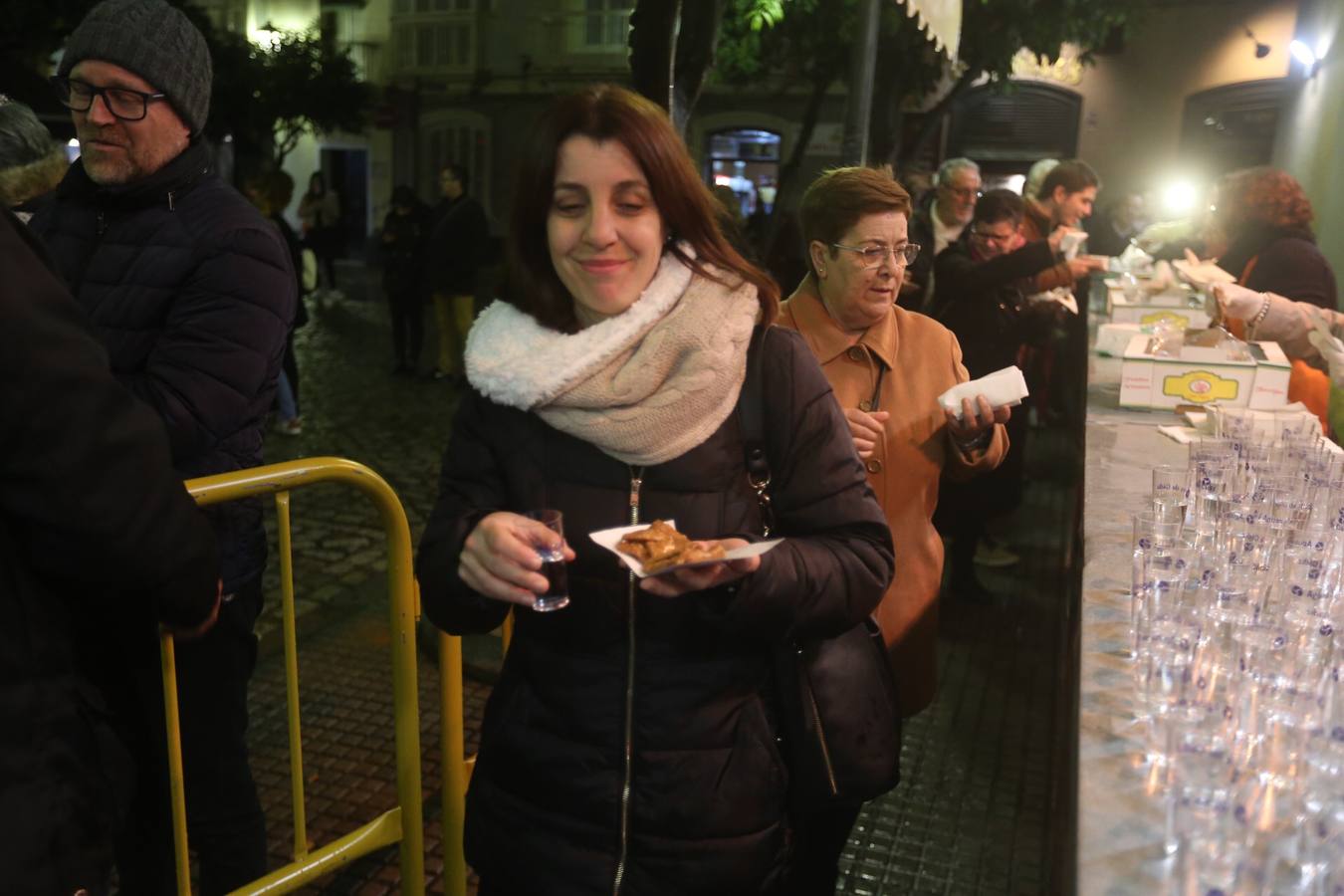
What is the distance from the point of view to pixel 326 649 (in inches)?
203

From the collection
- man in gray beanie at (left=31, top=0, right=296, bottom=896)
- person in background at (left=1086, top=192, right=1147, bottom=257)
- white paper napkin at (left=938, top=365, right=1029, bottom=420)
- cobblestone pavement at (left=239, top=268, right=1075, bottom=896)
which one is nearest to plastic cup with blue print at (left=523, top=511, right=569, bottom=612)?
man in gray beanie at (left=31, top=0, right=296, bottom=896)

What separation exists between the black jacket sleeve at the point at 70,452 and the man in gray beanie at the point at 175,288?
0.71 m

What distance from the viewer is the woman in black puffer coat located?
77.2 inches

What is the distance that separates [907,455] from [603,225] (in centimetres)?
133

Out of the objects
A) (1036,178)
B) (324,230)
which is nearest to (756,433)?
(1036,178)

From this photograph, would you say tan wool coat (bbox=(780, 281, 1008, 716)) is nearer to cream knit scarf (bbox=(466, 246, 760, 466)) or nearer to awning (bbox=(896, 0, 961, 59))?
cream knit scarf (bbox=(466, 246, 760, 466))

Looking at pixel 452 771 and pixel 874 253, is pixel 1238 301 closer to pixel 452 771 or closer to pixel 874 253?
pixel 874 253

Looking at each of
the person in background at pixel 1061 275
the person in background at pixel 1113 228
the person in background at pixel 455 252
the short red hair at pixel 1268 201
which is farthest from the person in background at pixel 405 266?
the short red hair at pixel 1268 201

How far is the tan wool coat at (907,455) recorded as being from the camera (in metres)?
3.01

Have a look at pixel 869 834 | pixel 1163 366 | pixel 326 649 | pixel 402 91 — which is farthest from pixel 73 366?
pixel 402 91

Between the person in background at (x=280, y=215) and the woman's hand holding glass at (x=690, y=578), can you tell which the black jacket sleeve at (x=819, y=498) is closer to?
the woman's hand holding glass at (x=690, y=578)

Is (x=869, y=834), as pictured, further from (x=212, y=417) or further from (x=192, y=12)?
(x=192, y=12)

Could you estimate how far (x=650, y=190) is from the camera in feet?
6.68

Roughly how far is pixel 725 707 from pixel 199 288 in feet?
4.80
